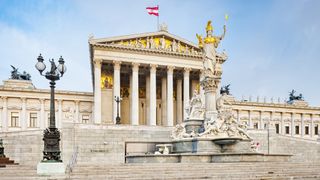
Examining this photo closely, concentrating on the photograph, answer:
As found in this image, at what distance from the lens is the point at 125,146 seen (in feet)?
122

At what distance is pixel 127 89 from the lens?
212 feet

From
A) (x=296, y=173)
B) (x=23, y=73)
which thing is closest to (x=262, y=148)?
(x=296, y=173)

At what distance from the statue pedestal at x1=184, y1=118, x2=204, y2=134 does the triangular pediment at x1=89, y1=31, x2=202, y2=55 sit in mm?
29807

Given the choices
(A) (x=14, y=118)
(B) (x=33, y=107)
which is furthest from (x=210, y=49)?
(A) (x=14, y=118)

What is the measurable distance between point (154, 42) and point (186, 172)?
42.8m

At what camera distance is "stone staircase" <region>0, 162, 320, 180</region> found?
52.4 ft

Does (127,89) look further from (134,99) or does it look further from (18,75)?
(18,75)

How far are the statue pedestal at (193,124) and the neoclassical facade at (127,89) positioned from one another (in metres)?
27.4

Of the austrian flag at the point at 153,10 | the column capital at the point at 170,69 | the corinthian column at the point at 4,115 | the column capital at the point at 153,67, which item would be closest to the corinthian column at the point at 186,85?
the column capital at the point at 170,69

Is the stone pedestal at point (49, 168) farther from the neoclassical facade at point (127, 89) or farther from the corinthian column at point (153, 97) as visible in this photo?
the corinthian column at point (153, 97)

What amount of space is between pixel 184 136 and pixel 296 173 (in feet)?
32.2

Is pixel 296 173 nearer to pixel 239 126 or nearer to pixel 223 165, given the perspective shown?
pixel 223 165

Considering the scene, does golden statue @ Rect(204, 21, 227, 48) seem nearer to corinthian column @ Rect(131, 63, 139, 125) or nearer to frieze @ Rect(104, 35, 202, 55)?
corinthian column @ Rect(131, 63, 139, 125)

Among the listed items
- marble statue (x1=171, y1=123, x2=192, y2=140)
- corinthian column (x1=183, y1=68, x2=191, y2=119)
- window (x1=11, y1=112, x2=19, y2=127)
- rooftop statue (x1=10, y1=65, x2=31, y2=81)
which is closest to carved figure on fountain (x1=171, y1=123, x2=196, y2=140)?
marble statue (x1=171, y1=123, x2=192, y2=140)
